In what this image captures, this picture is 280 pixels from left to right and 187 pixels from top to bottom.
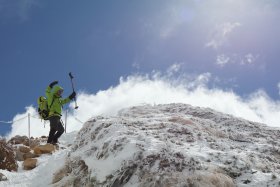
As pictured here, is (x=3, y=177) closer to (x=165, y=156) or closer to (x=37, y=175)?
(x=37, y=175)

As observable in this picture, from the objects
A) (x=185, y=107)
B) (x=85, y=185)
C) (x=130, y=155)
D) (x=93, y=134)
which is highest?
(x=185, y=107)

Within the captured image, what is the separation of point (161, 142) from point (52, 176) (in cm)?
373

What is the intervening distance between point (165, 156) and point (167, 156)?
0.04 m

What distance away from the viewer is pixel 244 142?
10.7 meters

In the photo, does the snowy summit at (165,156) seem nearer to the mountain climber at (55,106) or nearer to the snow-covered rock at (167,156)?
the snow-covered rock at (167,156)

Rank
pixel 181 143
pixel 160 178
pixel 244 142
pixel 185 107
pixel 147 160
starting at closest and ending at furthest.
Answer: pixel 160 178
pixel 147 160
pixel 181 143
pixel 244 142
pixel 185 107

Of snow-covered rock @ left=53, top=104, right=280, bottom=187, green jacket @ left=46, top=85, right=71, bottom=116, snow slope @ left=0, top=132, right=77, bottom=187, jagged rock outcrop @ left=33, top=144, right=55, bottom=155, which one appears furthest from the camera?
green jacket @ left=46, top=85, right=71, bottom=116

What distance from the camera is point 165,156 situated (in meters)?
8.04

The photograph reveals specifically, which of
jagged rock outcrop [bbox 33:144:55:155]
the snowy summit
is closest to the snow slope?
the snowy summit

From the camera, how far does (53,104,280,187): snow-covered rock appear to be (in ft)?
24.5

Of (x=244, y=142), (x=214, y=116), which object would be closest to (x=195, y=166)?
(x=244, y=142)

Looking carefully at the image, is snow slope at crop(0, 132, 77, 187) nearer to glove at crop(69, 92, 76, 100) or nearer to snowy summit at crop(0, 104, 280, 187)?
snowy summit at crop(0, 104, 280, 187)

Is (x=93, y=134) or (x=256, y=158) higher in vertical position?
(x=93, y=134)

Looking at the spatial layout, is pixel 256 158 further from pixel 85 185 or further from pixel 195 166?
pixel 85 185
